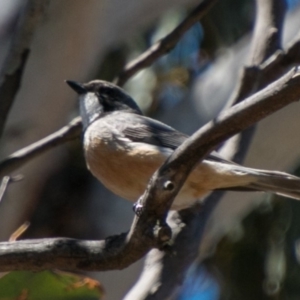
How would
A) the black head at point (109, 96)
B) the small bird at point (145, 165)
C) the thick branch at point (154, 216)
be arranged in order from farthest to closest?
the black head at point (109, 96) → the small bird at point (145, 165) → the thick branch at point (154, 216)

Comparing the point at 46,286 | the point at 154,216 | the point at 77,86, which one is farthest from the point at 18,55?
the point at 154,216

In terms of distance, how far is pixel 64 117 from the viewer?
3527 millimetres

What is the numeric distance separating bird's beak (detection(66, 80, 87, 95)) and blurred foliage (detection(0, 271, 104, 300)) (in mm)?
1115

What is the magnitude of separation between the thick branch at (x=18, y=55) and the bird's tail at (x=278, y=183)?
931mm

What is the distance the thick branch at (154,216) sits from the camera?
5.28ft

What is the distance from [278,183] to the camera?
2471mm

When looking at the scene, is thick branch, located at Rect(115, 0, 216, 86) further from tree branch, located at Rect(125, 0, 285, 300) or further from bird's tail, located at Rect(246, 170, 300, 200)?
bird's tail, located at Rect(246, 170, 300, 200)

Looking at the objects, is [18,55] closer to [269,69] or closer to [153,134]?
[153,134]

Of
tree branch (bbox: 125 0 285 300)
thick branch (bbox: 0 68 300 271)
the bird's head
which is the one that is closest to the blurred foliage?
tree branch (bbox: 125 0 285 300)

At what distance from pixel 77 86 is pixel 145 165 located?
0.71m

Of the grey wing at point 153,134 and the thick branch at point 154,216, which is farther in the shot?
the grey wing at point 153,134

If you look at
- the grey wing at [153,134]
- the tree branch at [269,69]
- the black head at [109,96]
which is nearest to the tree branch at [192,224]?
the tree branch at [269,69]

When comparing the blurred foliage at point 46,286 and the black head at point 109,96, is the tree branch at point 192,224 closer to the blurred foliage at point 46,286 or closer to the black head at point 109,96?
the blurred foliage at point 46,286

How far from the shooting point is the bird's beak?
320 centimetres
